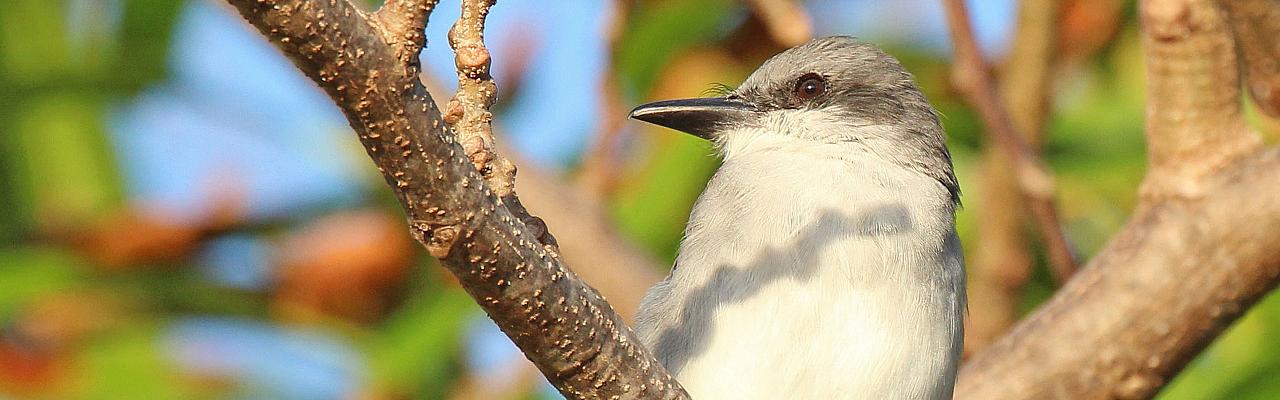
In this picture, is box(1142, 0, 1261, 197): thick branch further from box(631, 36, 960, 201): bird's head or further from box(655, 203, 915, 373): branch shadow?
box(655, 203, 915, 373): branch shadow

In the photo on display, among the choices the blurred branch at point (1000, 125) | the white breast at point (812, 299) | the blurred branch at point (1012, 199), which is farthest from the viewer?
the blurred branch at point (1012, 199)

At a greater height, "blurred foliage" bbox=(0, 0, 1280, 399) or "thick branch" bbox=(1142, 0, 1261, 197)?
"blurred foliage" bbox=(0, 0, 1280, 399)

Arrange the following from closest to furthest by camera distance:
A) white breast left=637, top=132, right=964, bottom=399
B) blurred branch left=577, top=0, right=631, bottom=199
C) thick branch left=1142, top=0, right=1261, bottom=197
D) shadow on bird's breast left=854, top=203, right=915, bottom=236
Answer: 1. white breast left=637, top=132, right=964, bottom=399
2. shadow on bird's breast left=854, top=203, right=915, bottom=236
3. thick branch left=1142, top=0, right=1261, bottom=197
4. blurred branch left=577, top=0, right=631, bottom=199

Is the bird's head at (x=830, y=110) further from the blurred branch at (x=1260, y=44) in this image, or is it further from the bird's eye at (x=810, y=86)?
the blurred branch at (x=1260, y=44)

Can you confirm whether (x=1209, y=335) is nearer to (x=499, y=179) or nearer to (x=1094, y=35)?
(x=1094, y=35)

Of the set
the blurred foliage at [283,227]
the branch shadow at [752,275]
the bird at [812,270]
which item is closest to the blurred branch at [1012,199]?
the blurred foliage at [283,227]

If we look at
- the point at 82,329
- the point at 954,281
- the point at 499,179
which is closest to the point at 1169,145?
the point at 954,281

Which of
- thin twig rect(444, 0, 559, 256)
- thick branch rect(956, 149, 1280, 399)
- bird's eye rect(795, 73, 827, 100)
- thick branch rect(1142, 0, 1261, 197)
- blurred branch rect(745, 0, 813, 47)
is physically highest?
blurred branch rect(745, 0, 813, 47)

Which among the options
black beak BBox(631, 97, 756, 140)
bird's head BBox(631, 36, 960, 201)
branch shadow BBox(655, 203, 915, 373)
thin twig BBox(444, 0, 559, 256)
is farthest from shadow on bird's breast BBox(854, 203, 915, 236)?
thin twig BBox(444, 0, 559, 256)
